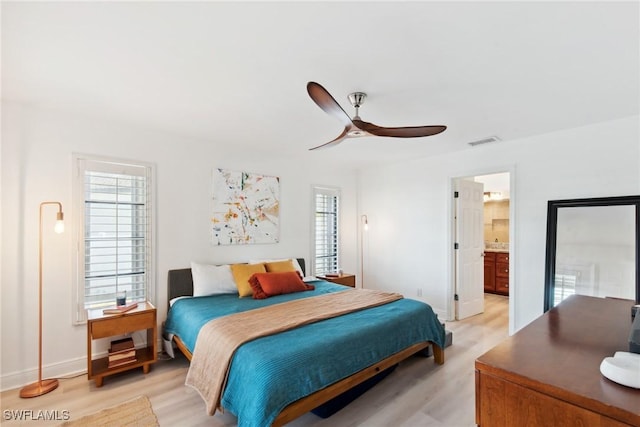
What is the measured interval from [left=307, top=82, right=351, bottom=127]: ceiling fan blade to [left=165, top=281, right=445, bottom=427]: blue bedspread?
5.12 ft

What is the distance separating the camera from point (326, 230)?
5.18 meters

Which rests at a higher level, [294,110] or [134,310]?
[294,110]

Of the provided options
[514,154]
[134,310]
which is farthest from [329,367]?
[514,154]

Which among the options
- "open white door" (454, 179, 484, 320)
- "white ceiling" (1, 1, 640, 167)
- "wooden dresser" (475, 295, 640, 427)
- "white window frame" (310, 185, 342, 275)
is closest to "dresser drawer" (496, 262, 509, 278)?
"open white door" (454, 179, 484, 320)

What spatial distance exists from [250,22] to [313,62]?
501mm

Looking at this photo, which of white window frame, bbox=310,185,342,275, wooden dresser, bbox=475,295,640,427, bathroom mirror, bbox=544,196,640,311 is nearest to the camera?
wooden dresser, bbox=475,295,640,427

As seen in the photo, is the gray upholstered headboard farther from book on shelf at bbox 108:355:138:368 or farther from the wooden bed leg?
the wooden bed leg

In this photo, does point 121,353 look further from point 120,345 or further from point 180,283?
point 180,283

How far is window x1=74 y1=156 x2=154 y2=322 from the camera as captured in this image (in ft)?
9.78

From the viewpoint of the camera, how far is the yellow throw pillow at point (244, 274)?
3.43 meters

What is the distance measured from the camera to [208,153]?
3838 millimetres

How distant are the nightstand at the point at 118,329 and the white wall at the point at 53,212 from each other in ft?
1.14

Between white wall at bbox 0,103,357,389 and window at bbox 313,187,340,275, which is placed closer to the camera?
white wall at bbox 0,103,357,389

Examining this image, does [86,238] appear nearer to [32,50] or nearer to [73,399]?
[73,399]
